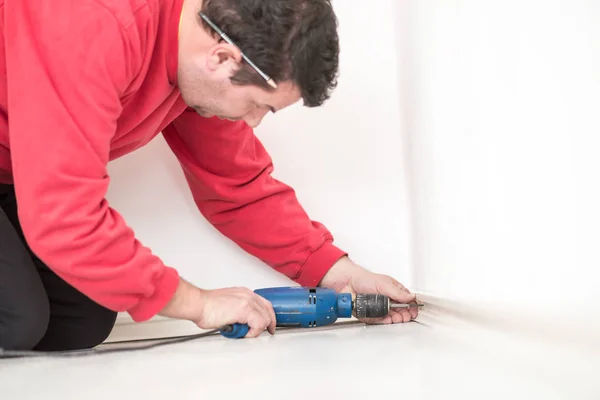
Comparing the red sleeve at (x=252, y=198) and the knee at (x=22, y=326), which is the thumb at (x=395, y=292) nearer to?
the red sleeve at (x=252, y=198)

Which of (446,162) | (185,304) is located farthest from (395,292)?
(185,304)

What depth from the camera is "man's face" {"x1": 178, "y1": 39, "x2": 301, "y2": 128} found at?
80cm

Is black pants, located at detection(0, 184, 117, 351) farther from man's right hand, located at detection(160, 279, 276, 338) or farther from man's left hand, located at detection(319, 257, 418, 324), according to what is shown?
man's left hand, located at detection(319, 257, 418, 324)

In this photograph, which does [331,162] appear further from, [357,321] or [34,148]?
[34,148]

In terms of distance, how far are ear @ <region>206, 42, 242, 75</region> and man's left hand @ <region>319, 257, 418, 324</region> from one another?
1.66ft

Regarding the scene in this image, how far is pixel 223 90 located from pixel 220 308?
0.33 m

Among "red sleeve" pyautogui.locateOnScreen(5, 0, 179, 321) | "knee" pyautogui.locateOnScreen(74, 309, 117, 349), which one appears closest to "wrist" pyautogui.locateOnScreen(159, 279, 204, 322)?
"red sleeve" pyautogui.locateOnScreen(5, 0, 179, 321)

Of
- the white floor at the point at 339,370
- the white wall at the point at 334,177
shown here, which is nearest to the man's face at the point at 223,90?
the white floor at the point at 339,370

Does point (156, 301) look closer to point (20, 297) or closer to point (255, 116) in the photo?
point (20, 297)

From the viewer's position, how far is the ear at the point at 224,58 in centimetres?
77

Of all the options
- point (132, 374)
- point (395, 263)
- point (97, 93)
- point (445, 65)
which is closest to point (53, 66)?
point (97, 93)

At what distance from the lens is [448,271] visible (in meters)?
1.04

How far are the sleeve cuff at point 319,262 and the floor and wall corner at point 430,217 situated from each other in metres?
0.13

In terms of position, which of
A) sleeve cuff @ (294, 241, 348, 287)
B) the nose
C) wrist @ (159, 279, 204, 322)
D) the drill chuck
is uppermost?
the nose
